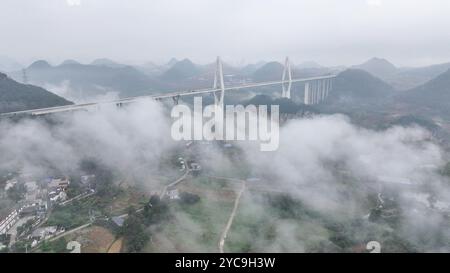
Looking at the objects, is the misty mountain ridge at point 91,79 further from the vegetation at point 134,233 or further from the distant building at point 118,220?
the vegetation at point 134,233

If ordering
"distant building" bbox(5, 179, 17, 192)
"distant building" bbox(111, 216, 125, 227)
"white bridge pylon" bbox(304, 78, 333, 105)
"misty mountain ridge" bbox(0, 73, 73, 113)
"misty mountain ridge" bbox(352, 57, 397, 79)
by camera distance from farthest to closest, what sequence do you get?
"misty mountain ridge" bbox(352, 57, 397, 79)
"white bridge pylon" bbox(304, 78, 333, 105)
"misty mountain ridge" bbox(0, 73, 73, 113)
"distant building" bbox(5, 179, 17, 192)
"distant building" bbox(111, 216, 125, 227)

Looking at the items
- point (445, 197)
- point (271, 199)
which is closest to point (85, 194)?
point (271, 199)

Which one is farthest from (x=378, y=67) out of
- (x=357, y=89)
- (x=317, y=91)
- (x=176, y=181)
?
(x=176, y=181)

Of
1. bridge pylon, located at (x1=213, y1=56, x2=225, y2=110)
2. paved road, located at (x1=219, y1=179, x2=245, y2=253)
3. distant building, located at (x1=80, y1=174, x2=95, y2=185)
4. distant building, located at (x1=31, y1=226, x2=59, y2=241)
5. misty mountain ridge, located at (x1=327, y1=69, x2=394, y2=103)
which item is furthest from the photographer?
misty mountain ridge, located at (x1=327, y1=69, x2=394, y2=103)

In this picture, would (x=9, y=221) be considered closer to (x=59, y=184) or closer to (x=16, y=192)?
(x=16, y=192)

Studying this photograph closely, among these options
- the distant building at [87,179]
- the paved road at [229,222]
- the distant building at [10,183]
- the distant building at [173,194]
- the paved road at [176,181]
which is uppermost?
the distant building at [10,183]

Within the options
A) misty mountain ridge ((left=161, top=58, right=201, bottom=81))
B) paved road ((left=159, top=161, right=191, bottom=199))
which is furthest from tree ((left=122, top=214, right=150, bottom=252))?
misty mountain ridge ((left=161, top=58, right=201, bottom=81))

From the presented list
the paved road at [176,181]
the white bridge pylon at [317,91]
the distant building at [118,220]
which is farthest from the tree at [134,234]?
the white bridge pylon at [317,91]

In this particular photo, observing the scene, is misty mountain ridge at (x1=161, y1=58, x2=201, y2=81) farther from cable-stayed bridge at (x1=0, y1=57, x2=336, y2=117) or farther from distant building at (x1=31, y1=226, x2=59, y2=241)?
distant building at (x1=31, y1=226, x2=59, y2=241)
